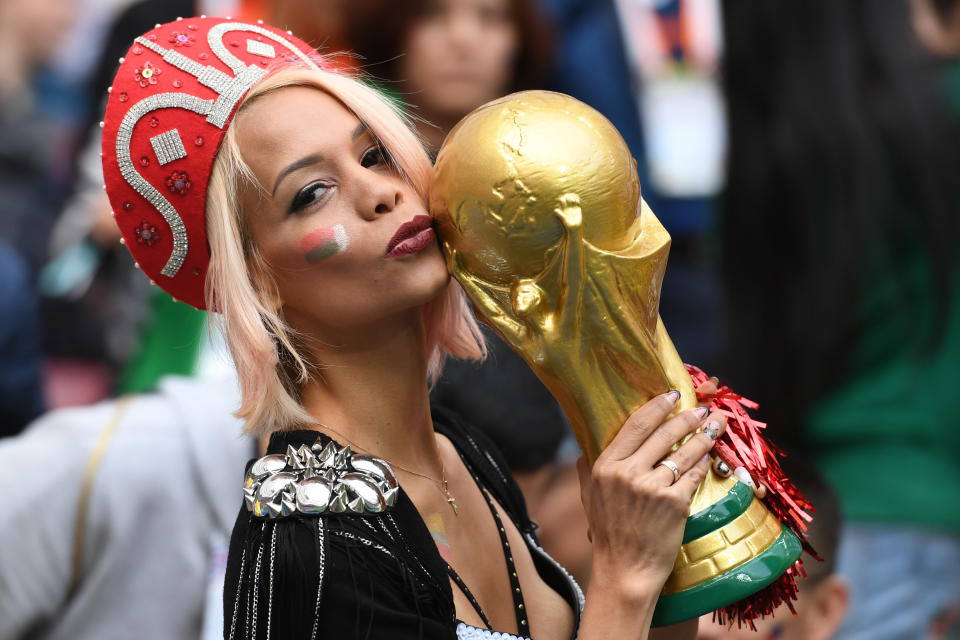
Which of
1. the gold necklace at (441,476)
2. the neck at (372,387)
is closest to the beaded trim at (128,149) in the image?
the neck at (372,387)

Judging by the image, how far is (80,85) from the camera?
6.83 meters

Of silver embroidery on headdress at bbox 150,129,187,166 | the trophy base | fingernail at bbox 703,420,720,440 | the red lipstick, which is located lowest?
the trophy base

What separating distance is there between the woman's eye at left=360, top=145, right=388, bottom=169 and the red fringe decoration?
2.22 ft

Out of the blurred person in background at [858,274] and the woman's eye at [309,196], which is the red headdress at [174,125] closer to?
the woman's eye at [309,196]

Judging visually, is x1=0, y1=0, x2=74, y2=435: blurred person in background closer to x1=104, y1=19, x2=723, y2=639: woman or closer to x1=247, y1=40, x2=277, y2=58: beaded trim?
x1=104, y1=19, x2=723, y2=639: woman

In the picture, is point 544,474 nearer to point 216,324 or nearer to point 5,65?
point 216,324

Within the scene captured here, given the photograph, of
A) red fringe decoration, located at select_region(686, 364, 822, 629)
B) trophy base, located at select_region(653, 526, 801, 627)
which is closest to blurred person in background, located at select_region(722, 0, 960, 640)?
red fringe decoration, located at select_region(686, 364, 822, 629)

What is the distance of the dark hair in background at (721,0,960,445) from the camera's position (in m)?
3.54

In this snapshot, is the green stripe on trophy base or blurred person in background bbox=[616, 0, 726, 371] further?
blurred person in background bbox=[616, 0, 726, 371]

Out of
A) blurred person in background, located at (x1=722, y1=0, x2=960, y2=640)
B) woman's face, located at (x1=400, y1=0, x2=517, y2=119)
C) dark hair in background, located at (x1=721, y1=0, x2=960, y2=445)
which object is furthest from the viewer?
woman's face, located at (x1=400, y1=0, x2=517, y2=119)

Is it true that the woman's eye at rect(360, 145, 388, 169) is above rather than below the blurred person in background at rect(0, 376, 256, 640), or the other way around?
above

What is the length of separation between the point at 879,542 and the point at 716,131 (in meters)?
2.18

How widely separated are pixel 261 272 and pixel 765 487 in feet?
3.02

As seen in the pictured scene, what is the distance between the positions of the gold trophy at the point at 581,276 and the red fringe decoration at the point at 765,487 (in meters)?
0.04
